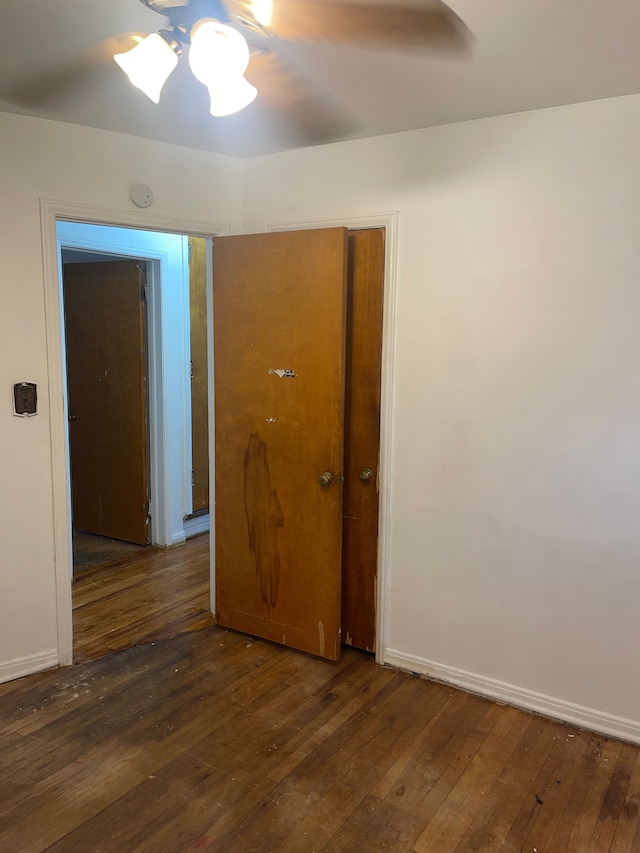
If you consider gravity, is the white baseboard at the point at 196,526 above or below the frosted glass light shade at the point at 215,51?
below

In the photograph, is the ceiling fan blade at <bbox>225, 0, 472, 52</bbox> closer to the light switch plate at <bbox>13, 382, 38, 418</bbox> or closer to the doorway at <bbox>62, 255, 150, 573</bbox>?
the light switch plate at <bbox>13, 382, 38, 418</bbox>

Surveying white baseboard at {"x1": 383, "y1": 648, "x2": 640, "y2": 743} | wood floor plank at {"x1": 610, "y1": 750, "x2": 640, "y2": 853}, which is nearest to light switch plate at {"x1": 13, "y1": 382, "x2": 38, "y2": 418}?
white baseboard at {"x1": 383, "y1": 648, "x2": 640, "y2": 743}

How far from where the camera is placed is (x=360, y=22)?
1639mm

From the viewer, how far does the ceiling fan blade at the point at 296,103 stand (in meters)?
1.93

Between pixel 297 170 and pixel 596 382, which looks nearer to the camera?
pixel 596 382

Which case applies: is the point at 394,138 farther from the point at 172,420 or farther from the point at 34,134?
the point at 172,420

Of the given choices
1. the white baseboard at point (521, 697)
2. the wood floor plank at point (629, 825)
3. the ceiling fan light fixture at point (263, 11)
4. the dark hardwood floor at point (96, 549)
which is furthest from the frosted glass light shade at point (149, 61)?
the dark hardwood floor at point (96, 549)

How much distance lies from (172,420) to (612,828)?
335 centimetres

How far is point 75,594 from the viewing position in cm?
361

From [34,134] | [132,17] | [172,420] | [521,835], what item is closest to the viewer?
[132,17]

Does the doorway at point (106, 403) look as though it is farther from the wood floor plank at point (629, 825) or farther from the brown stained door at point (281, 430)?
the wood floor plank at point (629, 825)

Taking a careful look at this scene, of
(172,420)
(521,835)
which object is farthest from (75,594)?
(521,835)

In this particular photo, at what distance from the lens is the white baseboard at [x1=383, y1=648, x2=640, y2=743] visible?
7.78ft

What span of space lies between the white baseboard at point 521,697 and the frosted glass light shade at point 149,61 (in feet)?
8.06
